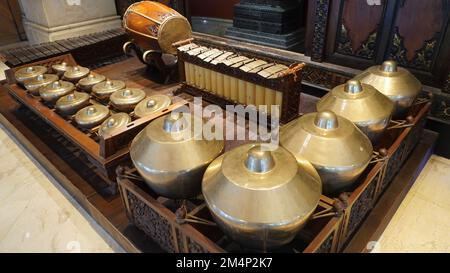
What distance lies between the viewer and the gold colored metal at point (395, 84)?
1642 millimetres

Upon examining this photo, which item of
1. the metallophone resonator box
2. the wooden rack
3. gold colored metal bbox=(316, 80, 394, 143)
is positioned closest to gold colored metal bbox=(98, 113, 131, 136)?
the wooden rack

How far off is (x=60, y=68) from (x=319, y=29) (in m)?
1.99

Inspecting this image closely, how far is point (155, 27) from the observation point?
2611 mm

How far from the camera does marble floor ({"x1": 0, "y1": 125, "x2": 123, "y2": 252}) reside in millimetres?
1467

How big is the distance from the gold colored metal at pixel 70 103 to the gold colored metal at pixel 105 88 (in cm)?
13

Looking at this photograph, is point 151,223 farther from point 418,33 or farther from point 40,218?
point 418,33

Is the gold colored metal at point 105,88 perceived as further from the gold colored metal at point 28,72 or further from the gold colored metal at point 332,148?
the gold colored metal at point 332,148

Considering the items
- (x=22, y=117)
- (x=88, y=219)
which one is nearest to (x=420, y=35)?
(x=88, y=219)

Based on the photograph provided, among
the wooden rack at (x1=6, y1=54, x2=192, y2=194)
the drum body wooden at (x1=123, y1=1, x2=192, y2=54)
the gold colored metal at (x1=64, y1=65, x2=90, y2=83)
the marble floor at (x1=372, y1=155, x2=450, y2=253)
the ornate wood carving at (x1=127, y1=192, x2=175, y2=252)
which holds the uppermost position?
the drum body wooden at (x1=123, y1=1, x2=192, y2=54)

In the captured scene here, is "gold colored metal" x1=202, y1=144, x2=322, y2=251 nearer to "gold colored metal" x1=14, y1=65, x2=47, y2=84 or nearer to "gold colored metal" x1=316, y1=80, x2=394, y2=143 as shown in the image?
"gold colored metal" x1=316, y1=80, x2=394, y2=143

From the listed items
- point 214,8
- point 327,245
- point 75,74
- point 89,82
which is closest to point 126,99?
point 89,82

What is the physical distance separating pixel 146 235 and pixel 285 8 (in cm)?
253

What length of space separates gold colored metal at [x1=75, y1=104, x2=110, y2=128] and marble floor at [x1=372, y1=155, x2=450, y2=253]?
4.94 ft

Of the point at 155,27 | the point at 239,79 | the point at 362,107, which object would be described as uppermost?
the point at 155,27
